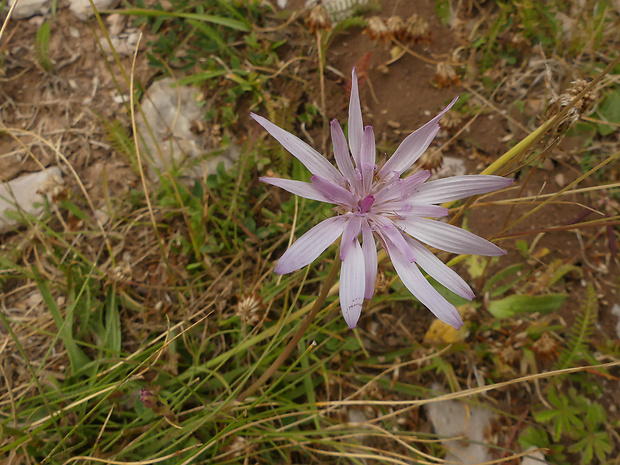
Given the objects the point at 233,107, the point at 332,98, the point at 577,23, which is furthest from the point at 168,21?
the point at 577,23

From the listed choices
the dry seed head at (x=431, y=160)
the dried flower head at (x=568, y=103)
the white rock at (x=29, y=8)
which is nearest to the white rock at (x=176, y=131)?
the white rock at (x=29, y=8)

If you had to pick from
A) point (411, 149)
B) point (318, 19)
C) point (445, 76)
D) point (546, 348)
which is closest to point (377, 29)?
point (318, 19)

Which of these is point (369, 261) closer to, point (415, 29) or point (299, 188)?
point (299, 188)

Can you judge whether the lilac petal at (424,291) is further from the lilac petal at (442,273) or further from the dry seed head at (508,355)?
A: the dry seed head at (508,355)

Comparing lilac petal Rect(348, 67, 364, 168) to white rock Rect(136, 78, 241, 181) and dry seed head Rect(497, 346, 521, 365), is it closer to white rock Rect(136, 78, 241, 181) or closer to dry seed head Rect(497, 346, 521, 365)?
white rock Rect(136, 78, 241, 181)

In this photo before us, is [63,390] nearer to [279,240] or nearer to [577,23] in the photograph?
[279,240]

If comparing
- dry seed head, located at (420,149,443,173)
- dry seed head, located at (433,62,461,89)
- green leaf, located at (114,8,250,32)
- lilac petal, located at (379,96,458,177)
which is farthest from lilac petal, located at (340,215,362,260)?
green leaf, located at (114,8,250,32)
